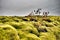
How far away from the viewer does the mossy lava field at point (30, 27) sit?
461cm

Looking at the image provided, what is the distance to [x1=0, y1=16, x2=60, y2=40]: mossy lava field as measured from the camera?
4613 mm

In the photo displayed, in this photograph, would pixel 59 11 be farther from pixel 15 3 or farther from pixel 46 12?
pixel 15 3

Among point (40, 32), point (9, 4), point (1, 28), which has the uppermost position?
point (9, 4)

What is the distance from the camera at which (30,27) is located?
583 centimetres

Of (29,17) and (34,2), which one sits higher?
(34,2)

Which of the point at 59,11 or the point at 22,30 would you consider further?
the point at 59,11

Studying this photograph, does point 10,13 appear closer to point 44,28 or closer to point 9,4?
point 9,4

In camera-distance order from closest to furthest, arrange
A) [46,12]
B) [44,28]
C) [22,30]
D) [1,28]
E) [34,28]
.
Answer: [1,28] → [22,30] → [34,28] → [44,28] → [46,12]

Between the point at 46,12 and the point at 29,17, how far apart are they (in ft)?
2.71

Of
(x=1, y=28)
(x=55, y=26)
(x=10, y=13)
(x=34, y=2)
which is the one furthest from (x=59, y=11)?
(x=1, y=28)

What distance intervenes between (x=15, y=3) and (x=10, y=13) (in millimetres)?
435

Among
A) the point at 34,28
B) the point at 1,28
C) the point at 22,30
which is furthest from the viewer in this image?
the point at 34,28

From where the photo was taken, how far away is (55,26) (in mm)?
7051

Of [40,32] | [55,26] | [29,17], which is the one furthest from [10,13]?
[55,26]
